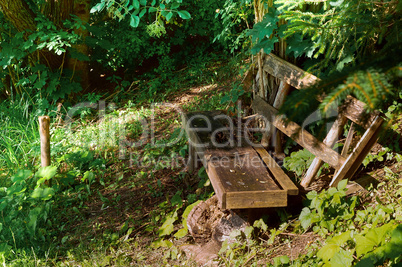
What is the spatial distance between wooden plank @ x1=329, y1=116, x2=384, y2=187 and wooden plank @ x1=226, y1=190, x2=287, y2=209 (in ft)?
1.67

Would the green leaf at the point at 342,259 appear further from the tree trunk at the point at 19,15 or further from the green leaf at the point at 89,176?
the tree trunk at the point at 19,15

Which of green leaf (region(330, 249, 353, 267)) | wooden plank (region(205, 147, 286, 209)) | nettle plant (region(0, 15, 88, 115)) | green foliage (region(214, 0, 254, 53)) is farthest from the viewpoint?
nettle plant (region(0, 15, 88, 115))

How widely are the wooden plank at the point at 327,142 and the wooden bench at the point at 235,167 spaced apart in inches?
11.9

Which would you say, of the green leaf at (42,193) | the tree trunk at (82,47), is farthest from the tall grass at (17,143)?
the tree trunk at (82,47)

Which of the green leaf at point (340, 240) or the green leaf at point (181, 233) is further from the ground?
the green leaf at point (340, 240)

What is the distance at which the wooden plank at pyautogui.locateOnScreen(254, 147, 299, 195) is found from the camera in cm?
285

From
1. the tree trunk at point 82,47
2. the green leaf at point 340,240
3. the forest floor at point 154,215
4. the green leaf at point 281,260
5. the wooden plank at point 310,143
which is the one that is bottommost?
the forest floor at point 154,215

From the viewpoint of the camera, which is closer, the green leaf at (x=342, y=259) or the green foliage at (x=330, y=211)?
the green leaf at (x=342, y=259)

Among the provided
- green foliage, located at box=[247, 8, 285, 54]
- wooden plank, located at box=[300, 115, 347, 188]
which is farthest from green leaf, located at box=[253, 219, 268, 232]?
green foliage, located at box=[247, 8, 285, 54]

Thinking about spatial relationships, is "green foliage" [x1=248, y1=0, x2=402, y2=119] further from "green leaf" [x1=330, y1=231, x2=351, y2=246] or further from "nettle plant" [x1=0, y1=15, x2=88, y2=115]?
"nettle plant" [x1=0, y1=15, x2=88, y2=115]

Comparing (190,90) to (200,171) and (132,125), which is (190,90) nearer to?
(132,125)

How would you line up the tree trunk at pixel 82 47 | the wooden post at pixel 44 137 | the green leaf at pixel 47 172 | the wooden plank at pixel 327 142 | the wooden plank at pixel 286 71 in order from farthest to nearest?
the tree trunk at pixel 82 47, the wooden post at pixel 44 137, the green leaf at pixel 47 172, the wooden plank at pixel 286 71, the wooden plank at pixel 327 142

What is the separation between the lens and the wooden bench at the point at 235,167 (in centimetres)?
279

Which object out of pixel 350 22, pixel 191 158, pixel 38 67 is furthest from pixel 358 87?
pixel 38 67
